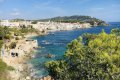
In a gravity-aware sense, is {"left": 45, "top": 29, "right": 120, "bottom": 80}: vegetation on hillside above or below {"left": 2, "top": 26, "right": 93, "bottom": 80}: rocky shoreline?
above

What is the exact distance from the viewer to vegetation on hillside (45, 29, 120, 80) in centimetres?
3344

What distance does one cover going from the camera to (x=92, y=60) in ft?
113

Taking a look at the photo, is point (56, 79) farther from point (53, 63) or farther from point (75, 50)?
point (75, 50)

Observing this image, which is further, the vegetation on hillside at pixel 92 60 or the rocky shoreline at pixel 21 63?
the rocky shoreline at pixel 21 63

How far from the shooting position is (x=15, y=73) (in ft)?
229

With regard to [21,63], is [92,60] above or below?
above

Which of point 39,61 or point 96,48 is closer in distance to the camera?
point 96,48

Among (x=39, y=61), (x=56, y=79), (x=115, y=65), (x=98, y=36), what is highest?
(x=98, y=36)

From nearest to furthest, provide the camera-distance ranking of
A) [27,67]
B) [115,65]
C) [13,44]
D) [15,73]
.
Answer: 1. [115,65]
2. [15,73]
3. [27,67]
4. [13,44]

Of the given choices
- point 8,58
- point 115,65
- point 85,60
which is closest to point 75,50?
point 85,60

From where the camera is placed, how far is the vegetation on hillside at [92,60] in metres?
33.4

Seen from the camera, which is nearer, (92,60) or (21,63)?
(92,60)

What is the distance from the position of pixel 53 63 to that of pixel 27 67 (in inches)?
1650

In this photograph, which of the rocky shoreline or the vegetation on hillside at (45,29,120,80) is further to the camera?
the rocky shoreline
